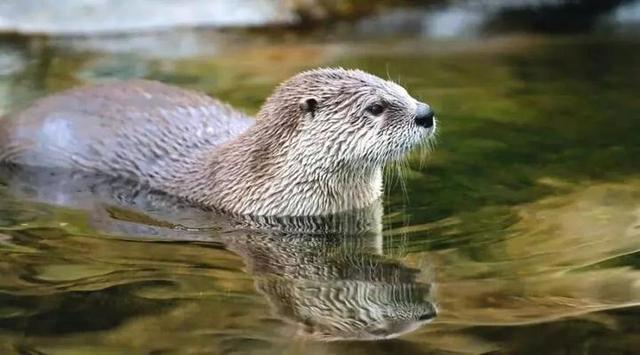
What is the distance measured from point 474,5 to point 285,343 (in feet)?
21.5

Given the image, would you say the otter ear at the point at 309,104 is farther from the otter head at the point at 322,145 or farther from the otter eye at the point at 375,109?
the otter eye at the point at 375,109

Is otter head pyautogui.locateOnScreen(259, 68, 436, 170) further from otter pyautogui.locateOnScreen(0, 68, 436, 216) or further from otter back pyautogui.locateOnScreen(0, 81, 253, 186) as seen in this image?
otter back pyautogui.locateOnScreen(0, 81, 253, 186)

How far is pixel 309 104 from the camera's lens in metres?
5.15

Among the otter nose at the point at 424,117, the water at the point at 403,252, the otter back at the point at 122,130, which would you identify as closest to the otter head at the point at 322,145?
the otter nose at the point at 424,117

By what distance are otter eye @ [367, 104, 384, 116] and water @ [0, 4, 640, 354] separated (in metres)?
0.44

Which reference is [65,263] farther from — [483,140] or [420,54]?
[420,54]

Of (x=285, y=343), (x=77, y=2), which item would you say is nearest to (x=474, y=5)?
(x=77, y=2)

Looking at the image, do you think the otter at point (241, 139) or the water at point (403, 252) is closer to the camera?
the water at point (403, 252)

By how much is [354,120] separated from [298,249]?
745 mm

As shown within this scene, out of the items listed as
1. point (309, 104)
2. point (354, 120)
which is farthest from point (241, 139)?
point (354, 120)

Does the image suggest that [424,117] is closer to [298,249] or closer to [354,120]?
[354,120]

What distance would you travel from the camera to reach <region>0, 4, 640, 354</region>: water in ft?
11.6

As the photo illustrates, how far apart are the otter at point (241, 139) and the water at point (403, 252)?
15cm

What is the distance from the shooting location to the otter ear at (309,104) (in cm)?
514
